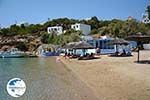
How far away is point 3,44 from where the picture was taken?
78750 millimetres

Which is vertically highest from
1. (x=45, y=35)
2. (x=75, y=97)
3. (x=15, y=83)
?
(x=45, y=35)

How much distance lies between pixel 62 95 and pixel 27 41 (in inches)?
2697

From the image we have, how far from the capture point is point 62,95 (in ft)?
31.9

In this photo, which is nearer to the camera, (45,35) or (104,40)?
(104,40)

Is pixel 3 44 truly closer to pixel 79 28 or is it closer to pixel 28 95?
pixel 79 28

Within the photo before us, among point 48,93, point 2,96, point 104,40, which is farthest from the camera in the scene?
point 104,40

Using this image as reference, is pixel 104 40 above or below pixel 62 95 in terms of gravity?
above

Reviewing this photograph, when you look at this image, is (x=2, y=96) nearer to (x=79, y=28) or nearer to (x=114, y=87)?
(x=114, y=87)

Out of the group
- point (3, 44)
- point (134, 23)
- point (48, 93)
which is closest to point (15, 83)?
point (48, 93)

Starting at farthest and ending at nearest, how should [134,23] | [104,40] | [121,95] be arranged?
[134,23] < [104,40] < [121,95]

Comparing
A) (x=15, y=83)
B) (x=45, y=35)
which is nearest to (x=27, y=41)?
(x=45, y=35)

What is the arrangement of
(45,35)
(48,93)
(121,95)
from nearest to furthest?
1. (121,95)
2. (48,93)
3. (45,35)

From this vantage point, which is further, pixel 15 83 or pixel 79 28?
pixel 79 28

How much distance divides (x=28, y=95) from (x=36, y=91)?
1.05 meters
